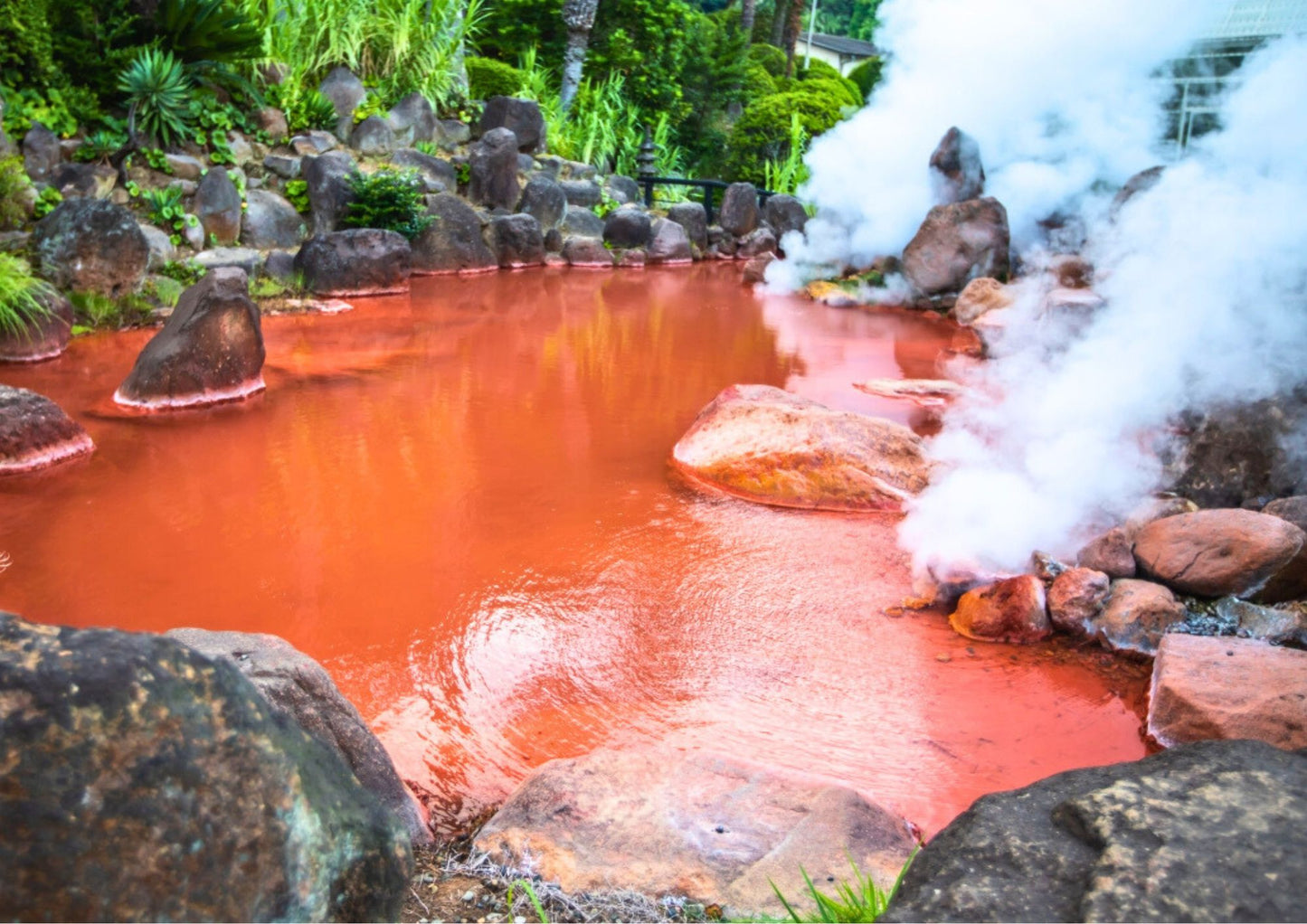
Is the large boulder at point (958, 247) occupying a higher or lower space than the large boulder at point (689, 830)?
higher

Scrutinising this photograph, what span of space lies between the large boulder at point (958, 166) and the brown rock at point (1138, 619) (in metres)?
9.84

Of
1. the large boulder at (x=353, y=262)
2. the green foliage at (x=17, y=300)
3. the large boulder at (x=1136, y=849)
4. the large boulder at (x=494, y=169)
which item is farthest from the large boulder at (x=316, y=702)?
the large boulder at (x=494, y=169)

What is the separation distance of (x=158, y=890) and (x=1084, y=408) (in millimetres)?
5366

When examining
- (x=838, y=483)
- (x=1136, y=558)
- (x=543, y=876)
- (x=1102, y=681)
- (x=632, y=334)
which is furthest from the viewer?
(x=632, y=334)

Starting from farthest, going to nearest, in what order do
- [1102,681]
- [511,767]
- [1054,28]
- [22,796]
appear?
[1054,28] → [1102,681] → [511,767] → [22,796]

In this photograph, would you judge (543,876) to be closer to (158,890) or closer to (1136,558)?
(158,890)

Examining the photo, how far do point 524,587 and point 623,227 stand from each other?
12706mm

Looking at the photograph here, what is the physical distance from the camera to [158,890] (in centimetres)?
135

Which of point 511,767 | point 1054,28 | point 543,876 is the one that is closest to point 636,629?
point 511,767

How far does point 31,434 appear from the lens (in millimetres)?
5617

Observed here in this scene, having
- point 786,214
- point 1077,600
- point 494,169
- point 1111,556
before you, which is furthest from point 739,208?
point 1077,600

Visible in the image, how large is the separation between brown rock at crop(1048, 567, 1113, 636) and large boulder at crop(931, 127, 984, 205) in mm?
9816

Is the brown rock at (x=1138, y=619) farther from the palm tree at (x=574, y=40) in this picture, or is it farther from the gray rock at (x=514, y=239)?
the palm tree at (x=574, y=40)

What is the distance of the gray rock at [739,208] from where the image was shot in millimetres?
18094
